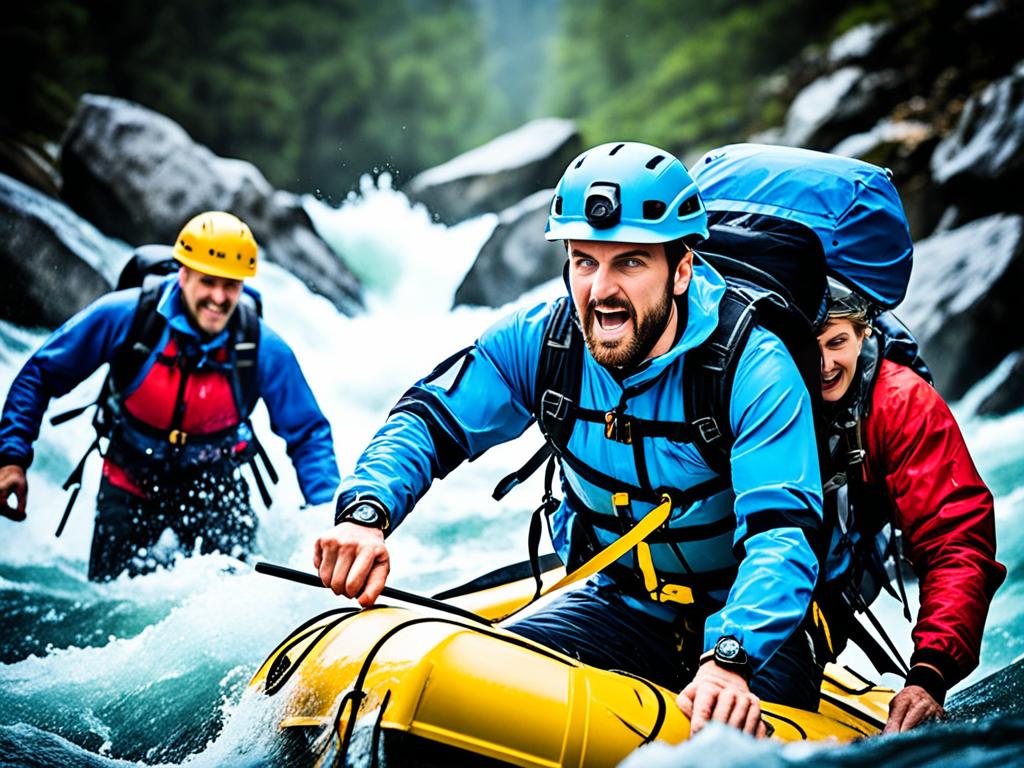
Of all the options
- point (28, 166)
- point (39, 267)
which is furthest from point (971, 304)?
point (28, 166)

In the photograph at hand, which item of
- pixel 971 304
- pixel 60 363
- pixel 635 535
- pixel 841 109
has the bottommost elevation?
pixel 635 535

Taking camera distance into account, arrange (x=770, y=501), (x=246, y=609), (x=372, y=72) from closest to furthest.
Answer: (x=770, y=501) < (x=246, y=609) < (x=372, y=72)

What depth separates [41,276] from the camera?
37.8 feet

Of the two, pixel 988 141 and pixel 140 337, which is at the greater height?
pixel 988 141

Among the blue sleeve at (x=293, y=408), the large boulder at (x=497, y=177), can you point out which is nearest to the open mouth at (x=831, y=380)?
the blue sleeve at (x=293, y=408)

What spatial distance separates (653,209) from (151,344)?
3.06 meters

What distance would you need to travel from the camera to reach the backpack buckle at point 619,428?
275 cm

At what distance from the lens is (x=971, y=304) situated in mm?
9711

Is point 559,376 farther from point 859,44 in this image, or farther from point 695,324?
point 859,44

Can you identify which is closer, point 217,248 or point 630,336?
point 630,336

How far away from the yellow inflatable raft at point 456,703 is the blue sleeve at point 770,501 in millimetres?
270

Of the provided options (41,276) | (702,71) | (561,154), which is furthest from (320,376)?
(702,71)

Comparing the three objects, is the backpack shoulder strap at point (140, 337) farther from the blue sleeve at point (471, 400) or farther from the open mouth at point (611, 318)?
the open mouth at point (611, 318)

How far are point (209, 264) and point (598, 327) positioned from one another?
9.49 ft
